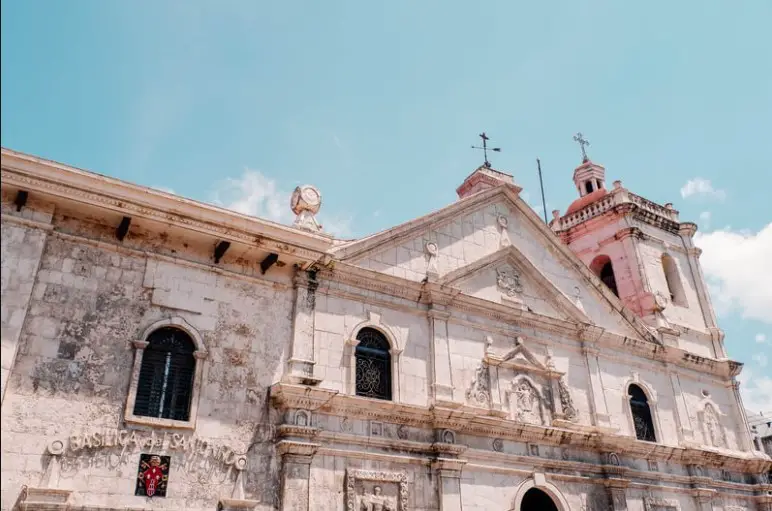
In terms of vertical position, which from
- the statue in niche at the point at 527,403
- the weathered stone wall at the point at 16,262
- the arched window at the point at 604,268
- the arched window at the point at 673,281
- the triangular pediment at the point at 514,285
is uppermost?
the arched window at the point at 604,268

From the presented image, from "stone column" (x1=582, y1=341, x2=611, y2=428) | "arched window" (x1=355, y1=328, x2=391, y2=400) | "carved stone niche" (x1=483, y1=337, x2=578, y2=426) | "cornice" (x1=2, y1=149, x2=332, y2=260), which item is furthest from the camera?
"stone column" (x1=582, y1=341, x2=611, y2=428)

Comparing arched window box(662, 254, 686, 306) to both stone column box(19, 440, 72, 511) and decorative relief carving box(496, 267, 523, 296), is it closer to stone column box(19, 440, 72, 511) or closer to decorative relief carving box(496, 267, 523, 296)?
decorative relief carving box(496, 267, 523, 296)

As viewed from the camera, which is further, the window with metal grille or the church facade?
the window with metal grille

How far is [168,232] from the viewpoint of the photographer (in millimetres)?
11453

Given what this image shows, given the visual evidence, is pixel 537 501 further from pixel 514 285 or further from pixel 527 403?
pixel 514 285

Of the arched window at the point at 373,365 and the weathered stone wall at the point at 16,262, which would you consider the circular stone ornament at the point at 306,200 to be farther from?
the weathered stone wall at the point at 16,262

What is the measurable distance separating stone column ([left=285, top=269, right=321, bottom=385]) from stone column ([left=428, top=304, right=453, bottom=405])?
261 centimetres

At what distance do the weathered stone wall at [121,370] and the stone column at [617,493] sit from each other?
758 centimetres

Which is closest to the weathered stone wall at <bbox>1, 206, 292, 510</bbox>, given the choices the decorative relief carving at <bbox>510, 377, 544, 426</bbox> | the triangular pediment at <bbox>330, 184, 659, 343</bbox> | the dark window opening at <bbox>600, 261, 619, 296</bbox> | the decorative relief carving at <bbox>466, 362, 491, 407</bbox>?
the triangular pediment at <bbox>330, 184, 659, 343</bbox>

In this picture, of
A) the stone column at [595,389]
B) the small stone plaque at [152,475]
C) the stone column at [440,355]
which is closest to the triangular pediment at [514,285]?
the stone column at [595,389]

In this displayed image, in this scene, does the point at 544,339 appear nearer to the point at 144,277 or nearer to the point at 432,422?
the point at 432,422

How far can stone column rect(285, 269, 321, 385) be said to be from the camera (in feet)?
38.2

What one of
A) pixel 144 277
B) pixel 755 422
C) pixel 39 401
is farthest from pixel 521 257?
pixel 755 422

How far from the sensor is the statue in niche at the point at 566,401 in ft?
48.0
